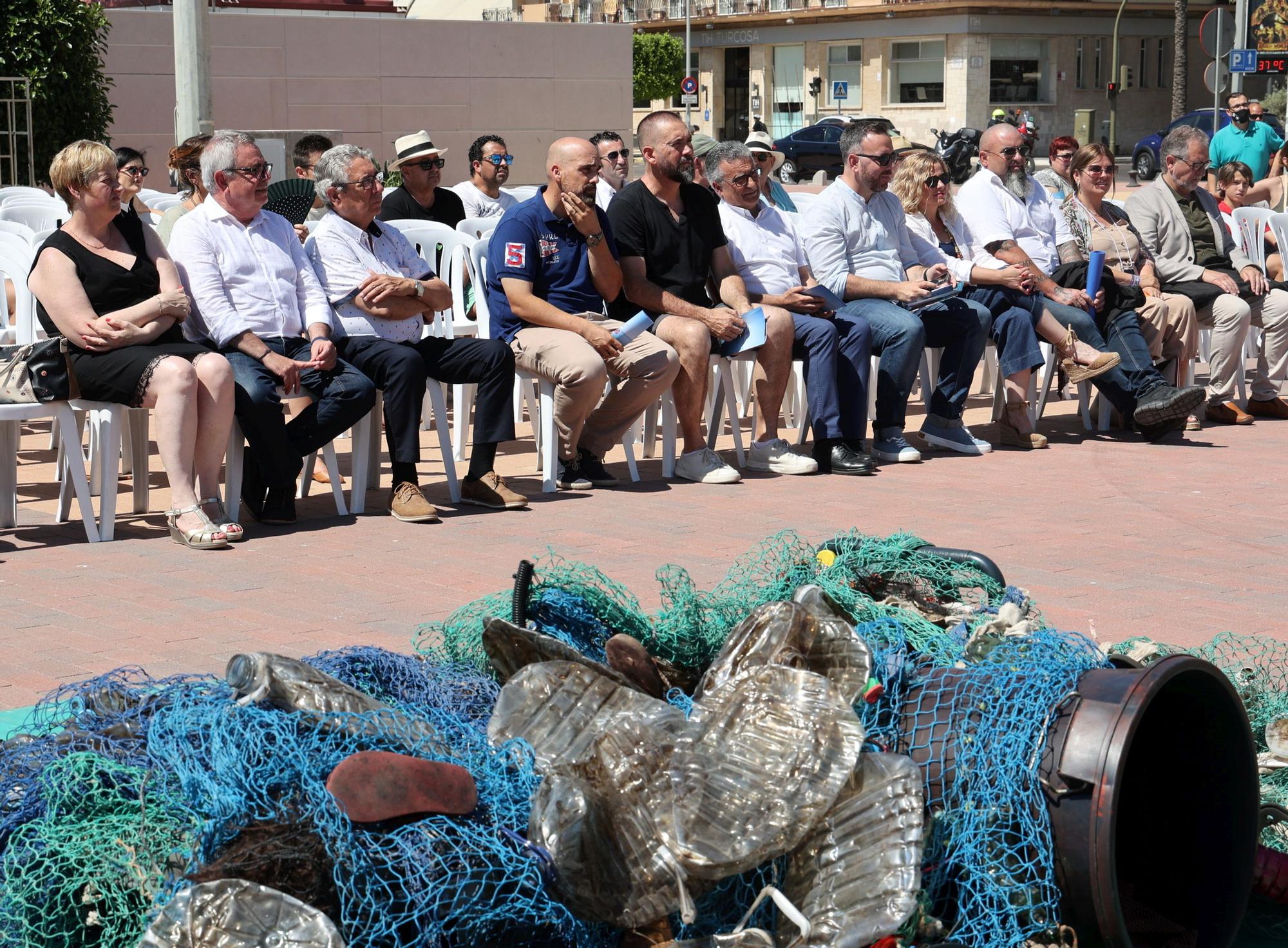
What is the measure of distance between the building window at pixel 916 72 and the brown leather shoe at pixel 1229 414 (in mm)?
51006

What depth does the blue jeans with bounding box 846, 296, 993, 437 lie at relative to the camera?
29.1ft

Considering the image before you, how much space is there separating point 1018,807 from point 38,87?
18262 millimetres

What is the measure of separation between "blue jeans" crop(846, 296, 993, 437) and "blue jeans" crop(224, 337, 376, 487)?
2985mm

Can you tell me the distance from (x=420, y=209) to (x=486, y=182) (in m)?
1.14

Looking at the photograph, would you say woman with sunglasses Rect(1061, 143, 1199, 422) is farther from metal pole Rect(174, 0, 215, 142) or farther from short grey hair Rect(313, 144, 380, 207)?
metal pole Rect(174, 0, 215, 142)

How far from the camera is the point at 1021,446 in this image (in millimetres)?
9492

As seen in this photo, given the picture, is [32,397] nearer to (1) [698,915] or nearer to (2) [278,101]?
(1) [698,915]

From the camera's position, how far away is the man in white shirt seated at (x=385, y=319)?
745 centimetres

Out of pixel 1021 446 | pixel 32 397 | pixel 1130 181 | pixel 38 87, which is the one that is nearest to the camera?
pixel 32 397

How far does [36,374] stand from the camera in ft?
21.2

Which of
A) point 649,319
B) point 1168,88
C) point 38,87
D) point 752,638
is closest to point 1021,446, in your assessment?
point 649,319

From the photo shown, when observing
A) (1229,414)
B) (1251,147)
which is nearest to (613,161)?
(1229,414)

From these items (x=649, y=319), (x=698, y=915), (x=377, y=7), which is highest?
(x=377, y=7)

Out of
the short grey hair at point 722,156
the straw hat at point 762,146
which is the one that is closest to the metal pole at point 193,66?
the straw hat at point 762,146
